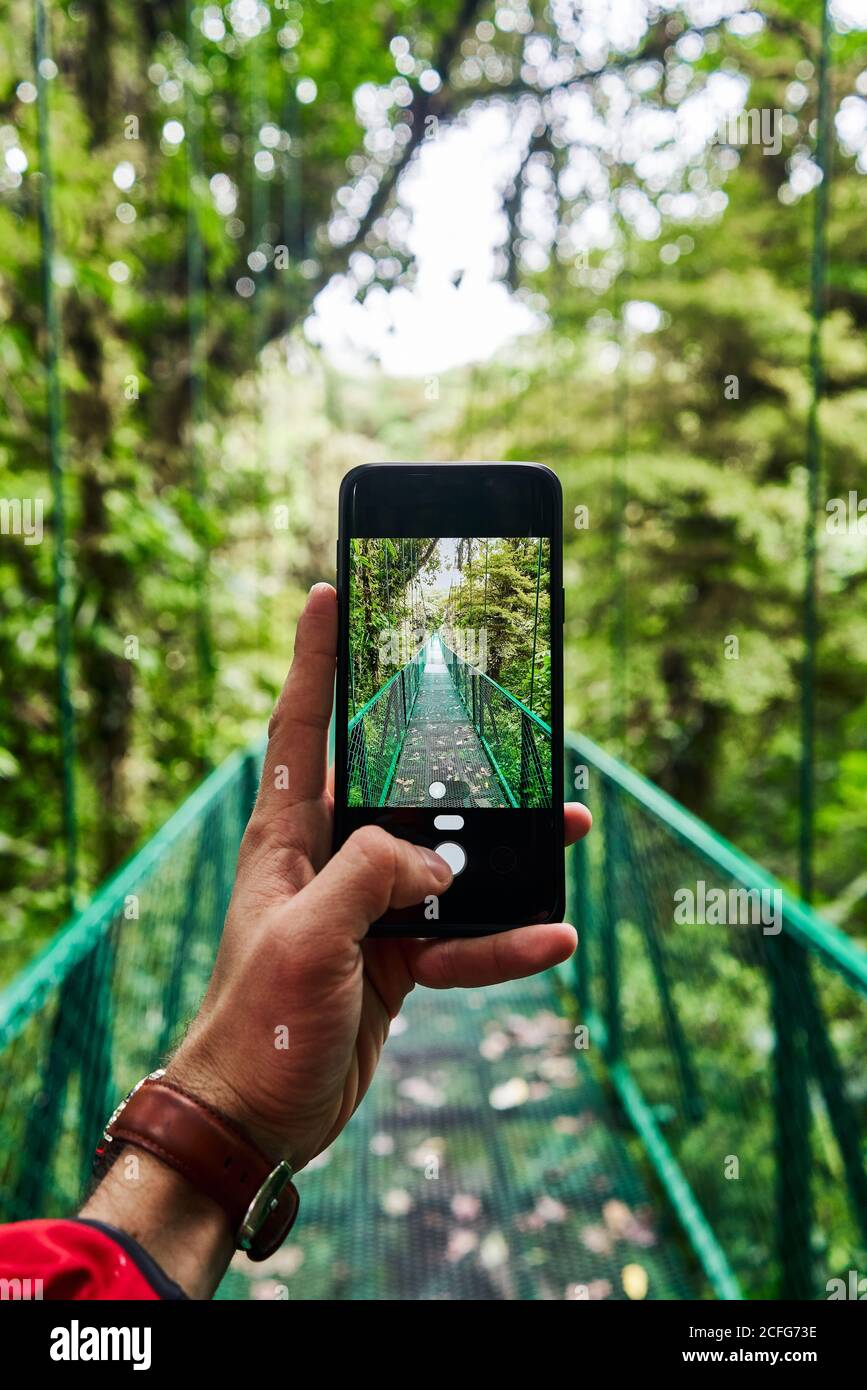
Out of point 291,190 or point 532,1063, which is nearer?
point 532,1063

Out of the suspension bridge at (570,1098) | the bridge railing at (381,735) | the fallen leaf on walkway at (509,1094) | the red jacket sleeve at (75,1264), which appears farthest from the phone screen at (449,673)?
the fallen leaf on walkway at (509,1094)

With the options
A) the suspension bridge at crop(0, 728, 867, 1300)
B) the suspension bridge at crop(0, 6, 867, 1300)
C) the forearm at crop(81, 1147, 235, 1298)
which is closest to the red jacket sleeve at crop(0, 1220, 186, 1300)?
the forearm at crop(81, 1147, 235, 1298)

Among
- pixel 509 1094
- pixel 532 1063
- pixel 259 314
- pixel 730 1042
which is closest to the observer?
pixel 730 1042

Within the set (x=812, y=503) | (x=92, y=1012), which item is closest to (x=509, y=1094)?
(x=92, y=1012)

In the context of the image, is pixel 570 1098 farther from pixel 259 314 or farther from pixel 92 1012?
pixel 259 314

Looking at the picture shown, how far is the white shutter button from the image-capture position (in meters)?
0.69

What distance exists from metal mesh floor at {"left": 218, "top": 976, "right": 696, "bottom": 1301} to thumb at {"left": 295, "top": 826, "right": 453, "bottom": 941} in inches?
42.9

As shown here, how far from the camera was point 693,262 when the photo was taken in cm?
500

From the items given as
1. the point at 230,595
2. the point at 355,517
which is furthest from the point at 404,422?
the point at 355,517

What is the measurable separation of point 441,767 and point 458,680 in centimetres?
6

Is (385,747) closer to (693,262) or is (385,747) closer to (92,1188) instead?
(92,1188)

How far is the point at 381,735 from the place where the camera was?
689 millimetres

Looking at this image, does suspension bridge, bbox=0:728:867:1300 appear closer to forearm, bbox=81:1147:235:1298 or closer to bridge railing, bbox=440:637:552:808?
forearm, bbox=81:1147:235:1298

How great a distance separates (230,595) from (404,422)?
20.2ft
